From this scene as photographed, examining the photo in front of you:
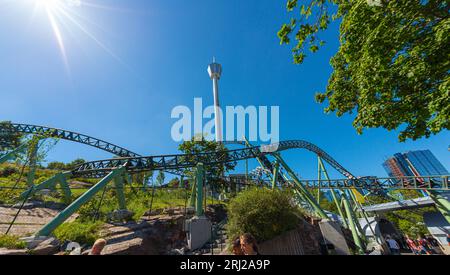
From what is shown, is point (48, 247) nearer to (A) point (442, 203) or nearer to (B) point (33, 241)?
(B) point (33, 241)

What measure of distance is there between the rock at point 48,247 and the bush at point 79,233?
32.0 inches

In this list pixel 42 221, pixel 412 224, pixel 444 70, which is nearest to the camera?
pixel 444 70

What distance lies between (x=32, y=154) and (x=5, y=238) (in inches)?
573

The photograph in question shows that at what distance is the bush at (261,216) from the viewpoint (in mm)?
7836

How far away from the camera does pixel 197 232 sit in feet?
30.2

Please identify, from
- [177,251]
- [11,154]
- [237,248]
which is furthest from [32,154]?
[237,248]

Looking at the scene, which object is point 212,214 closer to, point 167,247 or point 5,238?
point 167,247

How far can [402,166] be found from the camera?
82688 millimetres

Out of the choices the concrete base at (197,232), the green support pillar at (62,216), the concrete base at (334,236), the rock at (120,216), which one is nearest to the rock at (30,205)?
the rock at (120,216)

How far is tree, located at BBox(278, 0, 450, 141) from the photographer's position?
398 centimetres

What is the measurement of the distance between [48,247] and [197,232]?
6.07m

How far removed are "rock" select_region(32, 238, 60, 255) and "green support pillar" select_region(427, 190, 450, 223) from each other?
78.2 ft
